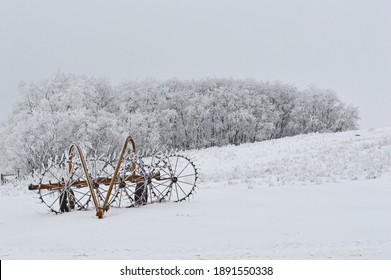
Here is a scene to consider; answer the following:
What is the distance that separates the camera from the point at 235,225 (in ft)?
31.9

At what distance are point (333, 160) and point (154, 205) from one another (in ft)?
39.3

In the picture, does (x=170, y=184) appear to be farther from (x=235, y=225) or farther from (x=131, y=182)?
(x=235, y=225)

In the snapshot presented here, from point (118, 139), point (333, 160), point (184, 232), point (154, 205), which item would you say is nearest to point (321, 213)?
point (184, 232)

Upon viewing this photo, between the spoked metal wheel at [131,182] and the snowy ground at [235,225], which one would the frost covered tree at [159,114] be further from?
the spoked metal wheel at [131,182]

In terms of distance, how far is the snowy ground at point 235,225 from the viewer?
24.2ft

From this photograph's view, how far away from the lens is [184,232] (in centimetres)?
919

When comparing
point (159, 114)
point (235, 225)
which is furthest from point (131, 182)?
point (159, 114)

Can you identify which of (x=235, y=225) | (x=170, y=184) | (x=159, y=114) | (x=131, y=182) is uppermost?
(x=159, y=114)

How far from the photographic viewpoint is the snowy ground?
7375 mm

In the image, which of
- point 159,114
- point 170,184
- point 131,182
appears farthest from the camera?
point 159,114

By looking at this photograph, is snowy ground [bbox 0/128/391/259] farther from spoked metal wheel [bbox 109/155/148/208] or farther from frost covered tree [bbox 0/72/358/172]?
frost covered tree [bbox 0/72/358/172]

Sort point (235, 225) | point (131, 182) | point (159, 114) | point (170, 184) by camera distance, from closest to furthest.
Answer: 1. point (235, 225)
2. point (131, 182)
3. point (170, 184)
4. point (159, 114)

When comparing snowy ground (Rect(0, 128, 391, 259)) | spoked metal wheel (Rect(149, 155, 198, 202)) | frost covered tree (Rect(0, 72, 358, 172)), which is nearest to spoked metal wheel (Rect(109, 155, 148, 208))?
spoked metal wheel (Rect(149, 155, 198, 202))
